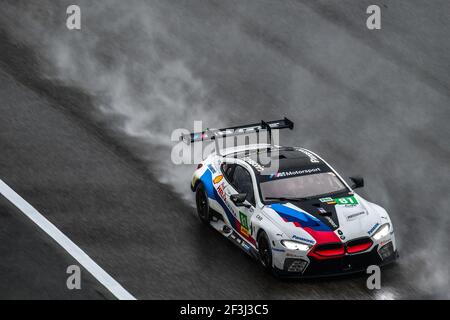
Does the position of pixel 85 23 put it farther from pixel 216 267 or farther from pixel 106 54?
pixel 216 267

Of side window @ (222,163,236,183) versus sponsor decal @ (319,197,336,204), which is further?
side window @ (222,163,236,183)

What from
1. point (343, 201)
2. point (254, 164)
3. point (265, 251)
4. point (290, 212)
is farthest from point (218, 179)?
point (343, 201)

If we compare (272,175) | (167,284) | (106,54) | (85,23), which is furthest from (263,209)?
(85,23)

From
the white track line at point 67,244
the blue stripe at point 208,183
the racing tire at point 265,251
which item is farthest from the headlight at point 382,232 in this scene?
the white track line at point 67,244

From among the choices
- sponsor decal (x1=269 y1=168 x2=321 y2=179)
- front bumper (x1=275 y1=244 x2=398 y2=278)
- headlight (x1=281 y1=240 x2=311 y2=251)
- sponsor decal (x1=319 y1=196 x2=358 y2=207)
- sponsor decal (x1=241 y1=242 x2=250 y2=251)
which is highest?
sponsor decal (x1=269 y1=168 x2=321 y2=179)

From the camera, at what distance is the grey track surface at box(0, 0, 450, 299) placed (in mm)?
13805

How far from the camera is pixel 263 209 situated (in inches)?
550

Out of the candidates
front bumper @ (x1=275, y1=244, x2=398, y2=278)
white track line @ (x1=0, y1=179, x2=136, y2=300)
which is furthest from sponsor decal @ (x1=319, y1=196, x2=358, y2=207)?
white track line @ (x1=0, y1=179, x2=136, y2=300)

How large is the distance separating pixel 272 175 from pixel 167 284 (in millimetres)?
2480

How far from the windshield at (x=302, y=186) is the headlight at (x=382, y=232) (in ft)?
3.41

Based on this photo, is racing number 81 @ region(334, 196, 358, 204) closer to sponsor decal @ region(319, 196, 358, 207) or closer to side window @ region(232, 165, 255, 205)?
sponsor decal @ region(319, 196, 358, 207)

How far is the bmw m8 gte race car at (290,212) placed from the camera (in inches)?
523

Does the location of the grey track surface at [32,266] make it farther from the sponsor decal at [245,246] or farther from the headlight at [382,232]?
the headlight at [382,232]

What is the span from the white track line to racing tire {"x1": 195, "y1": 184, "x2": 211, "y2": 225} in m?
2.24
